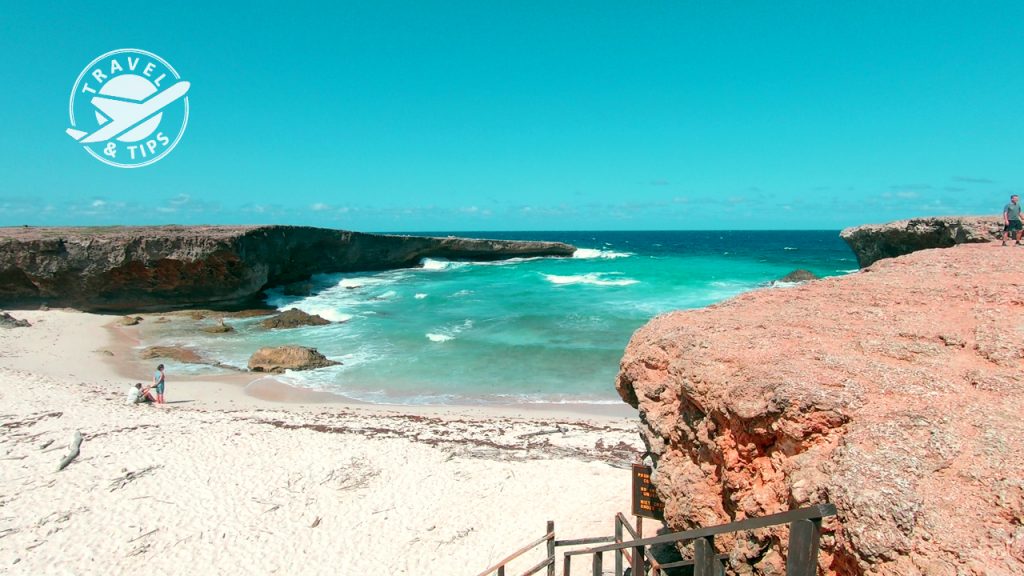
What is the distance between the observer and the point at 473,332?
23.2 meters

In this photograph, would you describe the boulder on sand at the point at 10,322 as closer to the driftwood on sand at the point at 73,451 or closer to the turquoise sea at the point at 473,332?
the turquoise sea at the point at 473,332

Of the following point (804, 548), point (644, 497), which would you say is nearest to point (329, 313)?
point (644, 497)

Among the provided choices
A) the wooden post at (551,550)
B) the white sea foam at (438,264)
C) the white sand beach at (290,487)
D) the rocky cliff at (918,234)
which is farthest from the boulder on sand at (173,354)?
the white sea foam at (438,264)

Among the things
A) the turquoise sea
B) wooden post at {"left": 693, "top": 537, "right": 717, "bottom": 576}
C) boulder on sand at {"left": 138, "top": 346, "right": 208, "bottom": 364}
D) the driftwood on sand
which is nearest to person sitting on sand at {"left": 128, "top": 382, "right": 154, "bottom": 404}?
the driftwood on sand

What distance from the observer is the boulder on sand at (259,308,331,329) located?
24234mm

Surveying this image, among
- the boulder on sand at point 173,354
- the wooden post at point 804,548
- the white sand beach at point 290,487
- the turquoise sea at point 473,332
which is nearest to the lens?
the wooden post at point 804,548

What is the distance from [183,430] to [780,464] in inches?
450

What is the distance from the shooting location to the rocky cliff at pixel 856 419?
8.23 ft

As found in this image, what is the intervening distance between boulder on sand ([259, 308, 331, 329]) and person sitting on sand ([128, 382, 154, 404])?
10.6 m

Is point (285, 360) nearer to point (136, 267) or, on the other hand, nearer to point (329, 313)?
point (329, 313)

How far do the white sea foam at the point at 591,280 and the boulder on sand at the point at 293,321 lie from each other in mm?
18818

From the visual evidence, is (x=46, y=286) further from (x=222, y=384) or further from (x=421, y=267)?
(x=421, y=267)

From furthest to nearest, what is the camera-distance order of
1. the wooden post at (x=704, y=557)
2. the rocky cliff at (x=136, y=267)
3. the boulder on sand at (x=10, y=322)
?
the rocky cliff at (x=136, y=267)
the boulder on sand at (x=10, y=322)
the wooden post at (x=704, y=557)

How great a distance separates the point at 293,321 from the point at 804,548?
2477 centimetres
